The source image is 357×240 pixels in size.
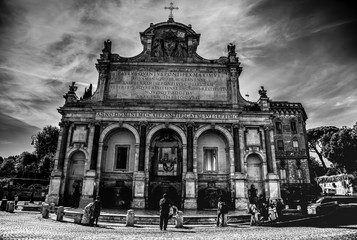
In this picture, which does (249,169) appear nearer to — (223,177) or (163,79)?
(223,177)

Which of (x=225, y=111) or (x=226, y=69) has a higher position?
(x=226, y=69)

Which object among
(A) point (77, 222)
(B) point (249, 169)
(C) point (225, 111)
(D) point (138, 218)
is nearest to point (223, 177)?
(B) point (249, 169)

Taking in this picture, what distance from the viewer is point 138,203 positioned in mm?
22094

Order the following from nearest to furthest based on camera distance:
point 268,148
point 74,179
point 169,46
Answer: point 74,179 < point 268,148 < point 169,46

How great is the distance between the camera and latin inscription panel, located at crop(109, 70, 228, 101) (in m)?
26.2

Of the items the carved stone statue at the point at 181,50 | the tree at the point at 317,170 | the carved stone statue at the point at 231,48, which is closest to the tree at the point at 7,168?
the carved stone statue at the point at 181,50

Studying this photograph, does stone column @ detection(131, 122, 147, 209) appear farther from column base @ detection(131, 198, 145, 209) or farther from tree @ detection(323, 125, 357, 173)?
tree @ detection(323, 125, 357, 173)

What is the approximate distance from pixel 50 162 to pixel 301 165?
46.7 metres

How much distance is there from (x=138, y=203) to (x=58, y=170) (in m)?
8.75

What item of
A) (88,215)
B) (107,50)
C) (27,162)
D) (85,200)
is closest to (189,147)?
(85,200)

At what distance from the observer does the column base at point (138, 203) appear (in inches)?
867

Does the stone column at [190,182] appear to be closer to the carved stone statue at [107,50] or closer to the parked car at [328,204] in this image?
the parked car at [328,204]

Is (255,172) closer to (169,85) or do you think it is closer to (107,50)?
(169,85)

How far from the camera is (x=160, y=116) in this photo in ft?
81.6
